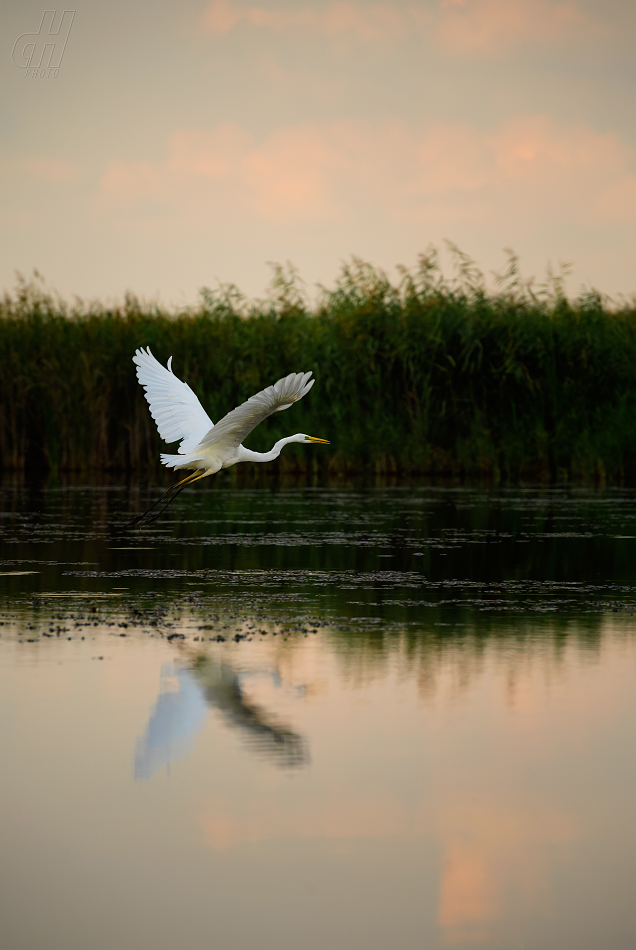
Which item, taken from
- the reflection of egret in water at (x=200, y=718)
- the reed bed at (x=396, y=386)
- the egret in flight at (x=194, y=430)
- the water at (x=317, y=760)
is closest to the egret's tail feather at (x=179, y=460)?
the egret in flight at (x=194, y=430)

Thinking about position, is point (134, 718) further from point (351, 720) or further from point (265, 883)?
point (265, 883)

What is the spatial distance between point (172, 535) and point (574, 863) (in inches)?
388

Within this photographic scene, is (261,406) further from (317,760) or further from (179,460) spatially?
(317,760)

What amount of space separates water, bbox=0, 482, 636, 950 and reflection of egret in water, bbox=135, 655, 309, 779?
0.05 feet

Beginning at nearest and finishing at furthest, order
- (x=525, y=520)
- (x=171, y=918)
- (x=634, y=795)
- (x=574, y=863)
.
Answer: (x=171, y=918) < (x=574, y=863) < (x=634, y=795) < (x=525, y=520)

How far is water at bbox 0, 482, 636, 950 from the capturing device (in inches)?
129

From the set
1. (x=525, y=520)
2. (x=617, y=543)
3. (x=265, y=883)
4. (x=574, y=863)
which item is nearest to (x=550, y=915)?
(x=574, y=863)

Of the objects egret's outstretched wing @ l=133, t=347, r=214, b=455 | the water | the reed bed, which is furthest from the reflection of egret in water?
the reed bed

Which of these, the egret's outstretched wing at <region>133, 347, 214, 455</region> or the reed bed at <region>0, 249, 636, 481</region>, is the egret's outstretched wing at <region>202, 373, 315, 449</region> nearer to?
the egret's outstretched wing at <region>133, 347, 214, 455</region>

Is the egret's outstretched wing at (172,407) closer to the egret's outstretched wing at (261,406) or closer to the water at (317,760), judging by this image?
the egret's outstretched wing at (261,406)

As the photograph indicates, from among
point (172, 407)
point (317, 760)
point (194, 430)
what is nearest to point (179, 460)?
point (194, 430)

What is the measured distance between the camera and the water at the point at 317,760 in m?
3.29

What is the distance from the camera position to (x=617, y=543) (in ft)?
39.4

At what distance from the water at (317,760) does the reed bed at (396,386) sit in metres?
13.3
